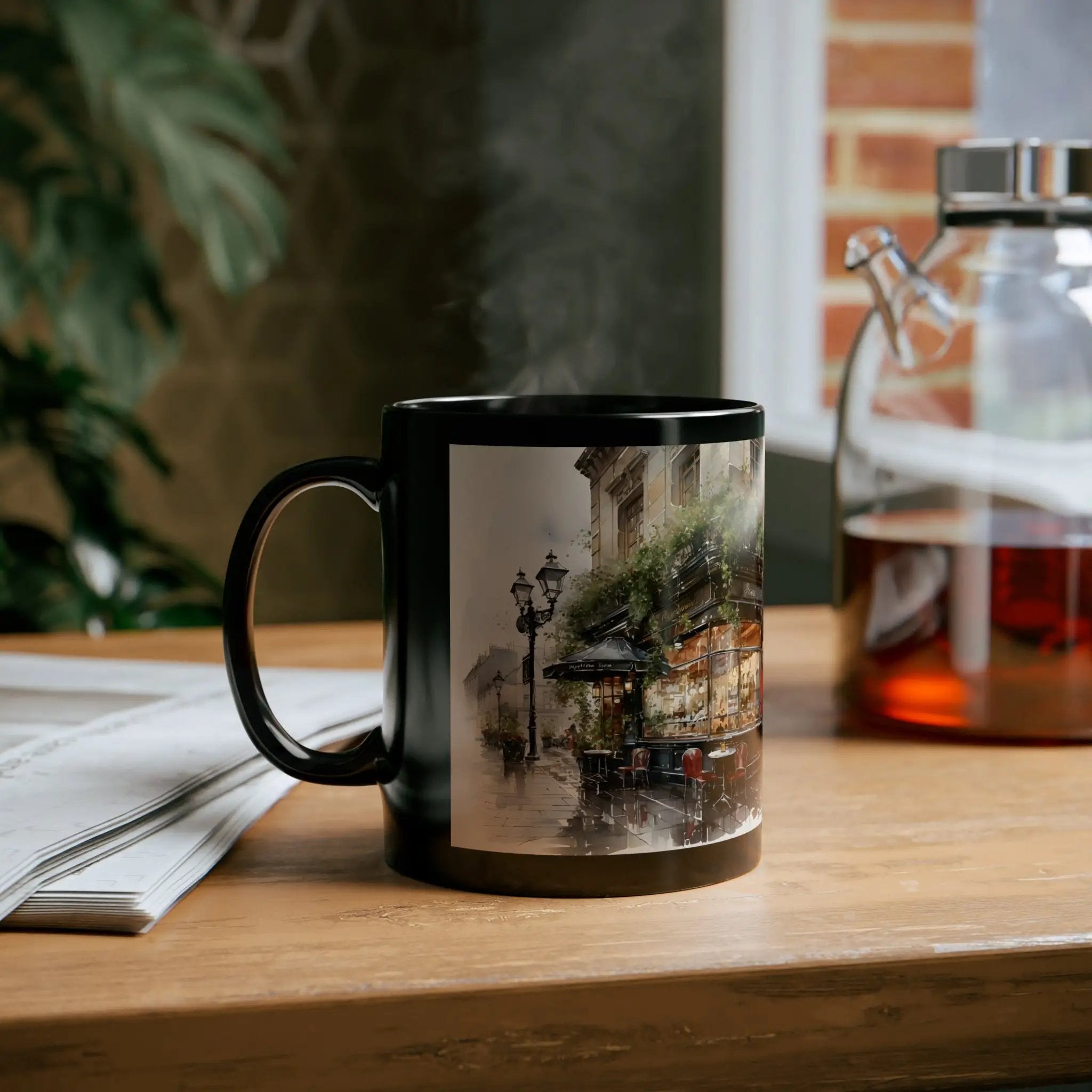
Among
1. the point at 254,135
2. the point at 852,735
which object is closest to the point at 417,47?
the point at 254,135

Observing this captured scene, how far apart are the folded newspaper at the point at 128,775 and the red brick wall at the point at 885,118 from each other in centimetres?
113

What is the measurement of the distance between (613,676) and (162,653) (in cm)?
44

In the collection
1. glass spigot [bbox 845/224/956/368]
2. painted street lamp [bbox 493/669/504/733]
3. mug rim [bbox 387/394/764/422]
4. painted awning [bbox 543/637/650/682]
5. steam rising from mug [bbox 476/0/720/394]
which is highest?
steam rising from mug [bbox 476/0/720/394]

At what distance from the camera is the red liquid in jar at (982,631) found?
605 millimetres

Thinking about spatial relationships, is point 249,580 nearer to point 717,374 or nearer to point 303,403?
point 717,374

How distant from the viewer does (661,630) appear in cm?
42

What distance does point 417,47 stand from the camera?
2.44 meters

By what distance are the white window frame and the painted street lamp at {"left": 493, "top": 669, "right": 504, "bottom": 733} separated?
1283 mm

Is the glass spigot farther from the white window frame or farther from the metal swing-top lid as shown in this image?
the white window frame

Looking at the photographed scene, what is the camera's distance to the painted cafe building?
0.42 meters

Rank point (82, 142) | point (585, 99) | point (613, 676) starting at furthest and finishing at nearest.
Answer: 1. point (585, 99)
2. point (82, 142)
3. point (613, 676)

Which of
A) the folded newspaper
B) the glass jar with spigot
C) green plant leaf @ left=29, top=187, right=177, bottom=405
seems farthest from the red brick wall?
the folded newspaper

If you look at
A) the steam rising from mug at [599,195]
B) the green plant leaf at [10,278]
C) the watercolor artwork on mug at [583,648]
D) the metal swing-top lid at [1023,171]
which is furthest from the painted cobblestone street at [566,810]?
the steam rising from mug at [599,195]

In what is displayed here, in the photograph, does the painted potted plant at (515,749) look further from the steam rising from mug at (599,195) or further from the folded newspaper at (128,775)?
the steam rising from mug at (599,195)
